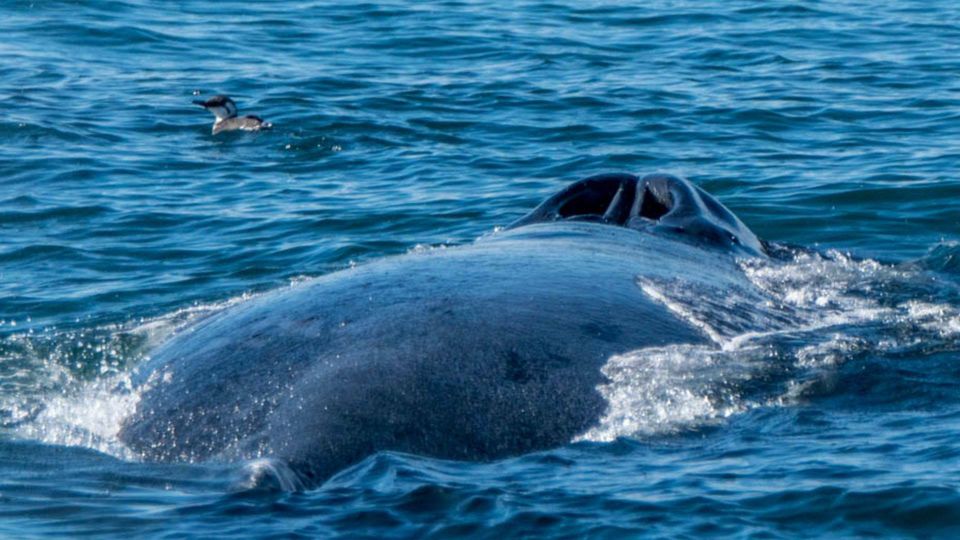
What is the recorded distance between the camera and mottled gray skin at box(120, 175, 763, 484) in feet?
21.8

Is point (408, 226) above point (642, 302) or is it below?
below

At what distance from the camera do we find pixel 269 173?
19.9 metres

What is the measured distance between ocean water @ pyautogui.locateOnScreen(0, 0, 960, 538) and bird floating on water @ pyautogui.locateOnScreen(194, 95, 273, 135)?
0.59 feet

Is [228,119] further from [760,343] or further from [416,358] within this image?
[416,358]

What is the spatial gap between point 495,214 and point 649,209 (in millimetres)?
5843

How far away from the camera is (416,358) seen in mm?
7125

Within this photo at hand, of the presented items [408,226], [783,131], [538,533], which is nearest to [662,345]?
[538,533]

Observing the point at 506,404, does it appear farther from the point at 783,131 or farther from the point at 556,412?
the point at 783,131

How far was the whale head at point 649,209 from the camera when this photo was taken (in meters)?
10.6

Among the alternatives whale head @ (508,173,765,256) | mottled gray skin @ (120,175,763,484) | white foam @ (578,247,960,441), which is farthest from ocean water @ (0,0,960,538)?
whale head @ (508,173,765,256)

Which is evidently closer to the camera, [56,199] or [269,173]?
[56,199]

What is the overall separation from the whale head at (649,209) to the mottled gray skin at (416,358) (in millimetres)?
1020

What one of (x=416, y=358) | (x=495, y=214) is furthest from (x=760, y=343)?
(x=495, y=214)

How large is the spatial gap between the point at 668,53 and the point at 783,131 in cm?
602
